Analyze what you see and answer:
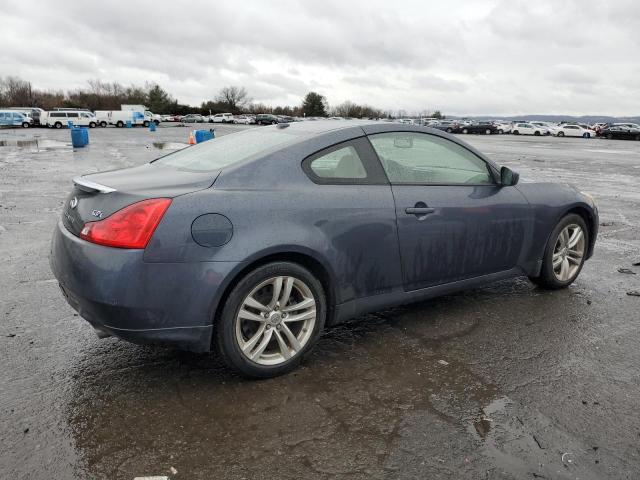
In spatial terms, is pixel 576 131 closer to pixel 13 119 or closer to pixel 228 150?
pixel 13 119

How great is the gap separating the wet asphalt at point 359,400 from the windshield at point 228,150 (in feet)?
4.23

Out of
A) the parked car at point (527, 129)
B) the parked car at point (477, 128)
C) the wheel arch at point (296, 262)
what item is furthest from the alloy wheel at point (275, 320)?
the parked car at point (527, 129)

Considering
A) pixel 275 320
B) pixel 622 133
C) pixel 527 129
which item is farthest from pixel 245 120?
pixel 275 320

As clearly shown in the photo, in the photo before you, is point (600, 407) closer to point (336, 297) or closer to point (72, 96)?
point (336, 297)

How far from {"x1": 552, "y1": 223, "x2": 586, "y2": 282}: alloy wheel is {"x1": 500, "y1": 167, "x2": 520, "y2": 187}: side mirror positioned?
2.90 ft

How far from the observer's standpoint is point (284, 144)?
3426mm

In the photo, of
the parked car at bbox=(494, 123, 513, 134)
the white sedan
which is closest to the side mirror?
the white sedan

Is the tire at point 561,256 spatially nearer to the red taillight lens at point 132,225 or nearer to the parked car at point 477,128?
the red taillight lens at point 132,225

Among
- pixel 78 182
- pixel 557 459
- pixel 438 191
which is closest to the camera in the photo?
pixel 557 459

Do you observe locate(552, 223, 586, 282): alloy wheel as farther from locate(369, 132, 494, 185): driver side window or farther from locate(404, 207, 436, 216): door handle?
locate(404, 207, 436, 216): door handle

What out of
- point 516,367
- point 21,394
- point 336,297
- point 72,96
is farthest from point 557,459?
point 72,96

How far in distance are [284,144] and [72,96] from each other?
114m

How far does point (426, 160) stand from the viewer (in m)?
4.01

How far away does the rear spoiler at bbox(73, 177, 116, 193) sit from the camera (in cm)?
297
